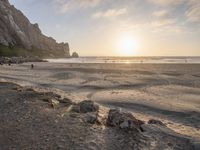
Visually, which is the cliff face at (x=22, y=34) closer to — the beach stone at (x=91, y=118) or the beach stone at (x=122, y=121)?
the beach stone at (x=91, y=118)

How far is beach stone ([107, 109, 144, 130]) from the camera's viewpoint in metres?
9.83

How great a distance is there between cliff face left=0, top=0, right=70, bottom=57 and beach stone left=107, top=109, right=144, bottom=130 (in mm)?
110600

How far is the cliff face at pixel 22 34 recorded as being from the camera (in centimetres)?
12269

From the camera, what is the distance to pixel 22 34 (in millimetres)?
133000

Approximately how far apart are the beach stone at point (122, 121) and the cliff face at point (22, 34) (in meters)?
111

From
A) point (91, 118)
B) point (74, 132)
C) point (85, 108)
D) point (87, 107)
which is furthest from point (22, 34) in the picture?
point (74, 132)

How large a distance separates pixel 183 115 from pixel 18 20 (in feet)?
483

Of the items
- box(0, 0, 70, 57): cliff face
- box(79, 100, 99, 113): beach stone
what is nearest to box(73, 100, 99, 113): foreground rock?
box(79, 100, 99, 113): beach stone

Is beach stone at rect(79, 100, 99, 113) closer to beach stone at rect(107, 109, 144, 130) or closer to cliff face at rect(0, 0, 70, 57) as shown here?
beach stone at rect(107, 109, 144, 130)

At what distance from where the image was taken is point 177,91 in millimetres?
22328

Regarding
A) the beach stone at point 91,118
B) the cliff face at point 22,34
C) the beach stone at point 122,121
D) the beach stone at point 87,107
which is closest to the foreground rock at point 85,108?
the beach stone at point 87,107

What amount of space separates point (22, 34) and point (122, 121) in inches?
5111

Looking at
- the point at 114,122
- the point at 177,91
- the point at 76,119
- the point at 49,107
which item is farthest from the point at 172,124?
the point at 177,91

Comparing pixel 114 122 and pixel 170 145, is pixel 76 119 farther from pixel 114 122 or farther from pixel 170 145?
pixel 170 145
